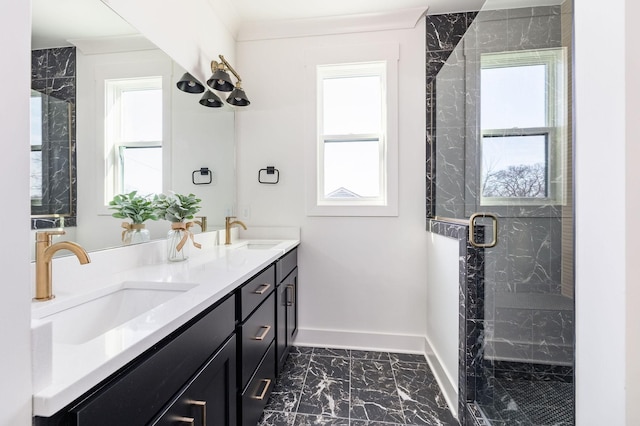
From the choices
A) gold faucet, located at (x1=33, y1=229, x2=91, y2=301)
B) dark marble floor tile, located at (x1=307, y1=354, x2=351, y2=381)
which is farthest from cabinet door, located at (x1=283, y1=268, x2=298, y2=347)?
gold faucet, located at (x1=33, y1=229, x2=91, y2=301)

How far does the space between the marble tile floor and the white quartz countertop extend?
0.91 metres

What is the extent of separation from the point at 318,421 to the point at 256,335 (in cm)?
64

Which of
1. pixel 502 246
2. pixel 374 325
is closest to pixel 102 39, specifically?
pixel 502 246

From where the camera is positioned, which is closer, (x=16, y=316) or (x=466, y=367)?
(x=16, y=316)

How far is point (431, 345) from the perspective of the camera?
2059mm

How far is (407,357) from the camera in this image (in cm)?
215

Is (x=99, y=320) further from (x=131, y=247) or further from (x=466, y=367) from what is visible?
(x=466, y=367)

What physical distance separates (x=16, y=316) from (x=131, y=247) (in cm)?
97

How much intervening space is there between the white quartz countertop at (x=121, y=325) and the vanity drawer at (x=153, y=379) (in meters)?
0.03

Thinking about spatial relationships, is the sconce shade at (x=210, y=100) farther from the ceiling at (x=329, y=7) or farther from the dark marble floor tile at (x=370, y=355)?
the dark marble floor tile at (x=370, y=355)

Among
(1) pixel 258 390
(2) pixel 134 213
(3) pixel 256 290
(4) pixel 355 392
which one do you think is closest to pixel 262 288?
(3) pixel 256 290

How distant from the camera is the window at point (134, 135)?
3.85 ft

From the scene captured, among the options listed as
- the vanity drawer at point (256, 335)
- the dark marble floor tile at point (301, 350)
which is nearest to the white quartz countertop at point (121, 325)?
the vanity drawer at point (256, 335)

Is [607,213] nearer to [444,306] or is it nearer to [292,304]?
[444,306]
